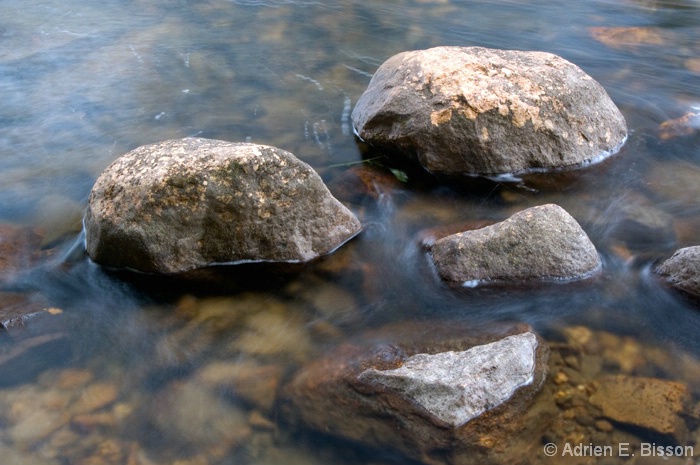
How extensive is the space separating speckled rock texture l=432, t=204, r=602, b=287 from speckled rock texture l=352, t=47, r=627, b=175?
133 centimetres

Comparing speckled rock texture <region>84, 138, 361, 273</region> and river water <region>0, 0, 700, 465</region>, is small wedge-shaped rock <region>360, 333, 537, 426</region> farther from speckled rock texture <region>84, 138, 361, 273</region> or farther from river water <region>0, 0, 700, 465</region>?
speckled rock texture <region>84, 138, 361, 273</region>

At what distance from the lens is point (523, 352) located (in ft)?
13.8

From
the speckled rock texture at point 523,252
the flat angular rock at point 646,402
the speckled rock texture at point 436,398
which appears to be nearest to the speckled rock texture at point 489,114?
the speckled rock texture at point 523,252

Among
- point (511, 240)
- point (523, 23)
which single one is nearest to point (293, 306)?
point (511, 240)

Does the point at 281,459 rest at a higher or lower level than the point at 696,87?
lower

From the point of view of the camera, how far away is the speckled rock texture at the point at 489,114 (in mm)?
6055

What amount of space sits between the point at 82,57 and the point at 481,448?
24.4 ft

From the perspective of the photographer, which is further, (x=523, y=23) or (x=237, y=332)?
(x=523, y=23)

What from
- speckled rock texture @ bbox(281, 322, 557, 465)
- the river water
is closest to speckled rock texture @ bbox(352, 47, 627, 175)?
the river water

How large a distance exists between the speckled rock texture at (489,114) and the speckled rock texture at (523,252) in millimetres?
1329

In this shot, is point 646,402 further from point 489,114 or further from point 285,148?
point 285,148

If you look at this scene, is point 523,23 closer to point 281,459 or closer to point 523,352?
point 523,352

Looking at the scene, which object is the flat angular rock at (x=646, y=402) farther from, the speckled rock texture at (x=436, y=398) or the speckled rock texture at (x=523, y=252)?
the speckled rock texture at (x=523, y=252)

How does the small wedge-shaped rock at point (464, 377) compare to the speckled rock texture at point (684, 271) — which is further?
the speckled rock texture at point (684, 271)
